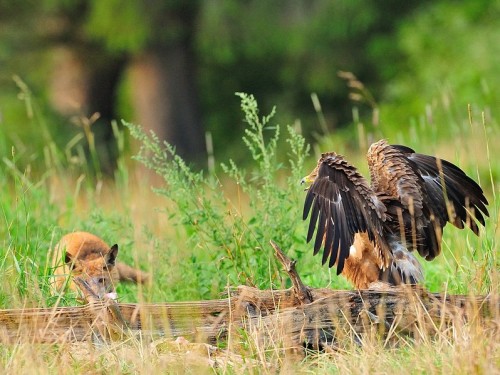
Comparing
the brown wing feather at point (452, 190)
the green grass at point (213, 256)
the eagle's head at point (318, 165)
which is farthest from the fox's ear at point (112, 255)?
the brown wing feather at point (452, 190)

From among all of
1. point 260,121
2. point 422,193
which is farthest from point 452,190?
point 260,121

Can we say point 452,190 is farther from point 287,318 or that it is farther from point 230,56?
point 230,56

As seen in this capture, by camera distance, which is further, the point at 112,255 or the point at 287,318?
the point at 112,255

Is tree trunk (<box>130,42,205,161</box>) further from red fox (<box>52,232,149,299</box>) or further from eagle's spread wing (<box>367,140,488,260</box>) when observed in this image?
eagle's spread wing (<box>367,140,488,260</box>)

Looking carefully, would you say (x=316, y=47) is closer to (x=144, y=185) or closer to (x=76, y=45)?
(x=76, y=45)

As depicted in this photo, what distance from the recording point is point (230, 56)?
64.8ft

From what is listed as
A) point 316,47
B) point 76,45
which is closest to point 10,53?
point 76,45

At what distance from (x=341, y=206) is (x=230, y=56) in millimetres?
14669

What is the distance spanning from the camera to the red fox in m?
6.09

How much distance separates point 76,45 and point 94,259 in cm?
1229

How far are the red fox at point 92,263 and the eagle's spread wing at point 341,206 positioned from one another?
4.27 feet

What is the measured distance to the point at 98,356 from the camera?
14.8ft

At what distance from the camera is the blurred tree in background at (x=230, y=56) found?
1741 centimetres

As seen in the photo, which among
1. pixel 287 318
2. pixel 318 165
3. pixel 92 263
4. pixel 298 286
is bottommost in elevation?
pixel 287 318
